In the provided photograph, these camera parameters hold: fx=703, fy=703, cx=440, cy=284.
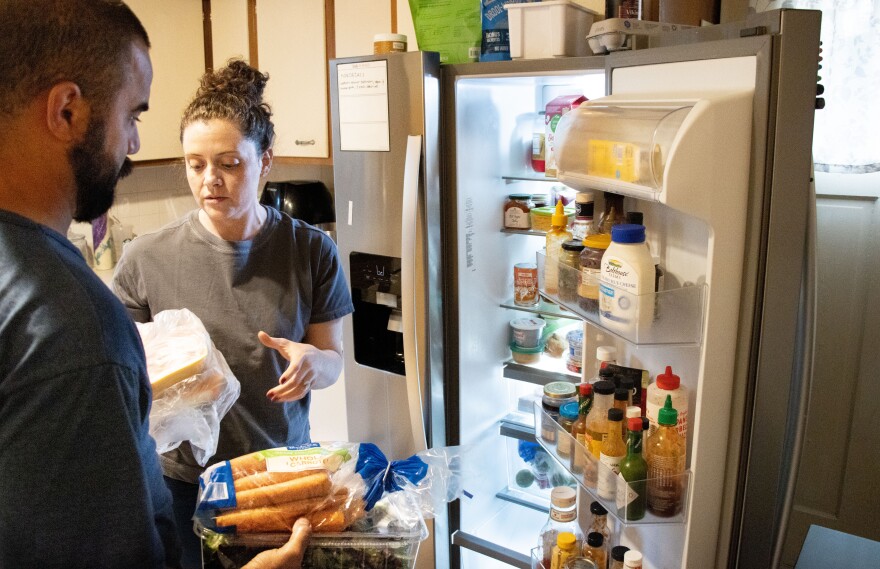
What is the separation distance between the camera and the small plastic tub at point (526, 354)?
2170 mm

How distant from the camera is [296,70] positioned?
112 inches

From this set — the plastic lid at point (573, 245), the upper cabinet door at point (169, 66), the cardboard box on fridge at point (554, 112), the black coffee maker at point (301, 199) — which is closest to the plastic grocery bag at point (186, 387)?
the plastic lid at point (573, 245)

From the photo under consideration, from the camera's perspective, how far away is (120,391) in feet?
2.85

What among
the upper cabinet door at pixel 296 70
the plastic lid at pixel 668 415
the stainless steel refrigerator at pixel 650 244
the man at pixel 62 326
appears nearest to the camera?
the man at pixel 62 326

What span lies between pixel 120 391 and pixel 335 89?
51.9 inches

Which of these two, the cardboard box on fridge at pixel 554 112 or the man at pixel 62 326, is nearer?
the man at pixel 62 326

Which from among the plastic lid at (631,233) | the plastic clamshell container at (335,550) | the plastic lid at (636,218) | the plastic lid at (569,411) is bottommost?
the plastic clamshell container at (335,550)

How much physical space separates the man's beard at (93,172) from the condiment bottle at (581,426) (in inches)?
35.9

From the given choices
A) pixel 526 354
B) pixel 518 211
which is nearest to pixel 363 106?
pixel 518 211

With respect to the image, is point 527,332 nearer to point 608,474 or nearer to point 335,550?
point 608,474

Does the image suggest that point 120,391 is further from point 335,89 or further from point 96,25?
point 335,89

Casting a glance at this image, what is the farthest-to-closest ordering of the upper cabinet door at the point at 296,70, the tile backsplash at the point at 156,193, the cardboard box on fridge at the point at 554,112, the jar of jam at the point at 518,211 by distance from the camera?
the tile backsplash at the point at 156,193 < the upper cabinet door at the point at 296,70 < the jar of jam at the point at 518,211 < the cardboard box on fridge at the point at 554,112

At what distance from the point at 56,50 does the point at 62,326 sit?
351 mm

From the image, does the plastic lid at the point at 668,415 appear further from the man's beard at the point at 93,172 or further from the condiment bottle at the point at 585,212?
the man's beard at the point at 93,172
